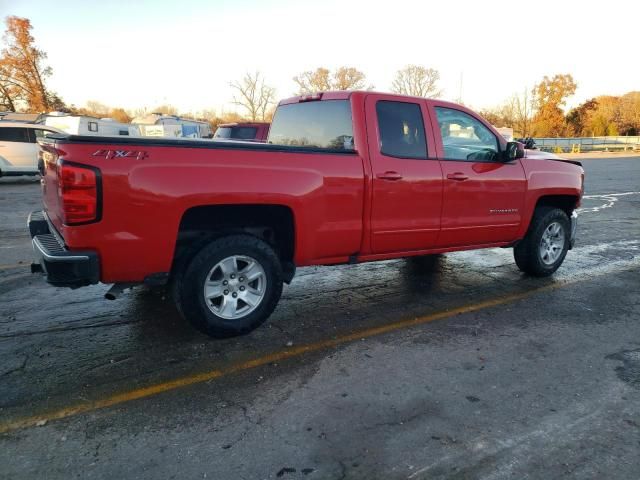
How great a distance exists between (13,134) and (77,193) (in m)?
15.2

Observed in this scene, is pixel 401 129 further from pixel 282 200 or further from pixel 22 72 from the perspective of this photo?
pixel 22 72

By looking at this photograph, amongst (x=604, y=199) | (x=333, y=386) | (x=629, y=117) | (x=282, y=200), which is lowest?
(x=333, y=386)

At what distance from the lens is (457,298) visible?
510 centimetres

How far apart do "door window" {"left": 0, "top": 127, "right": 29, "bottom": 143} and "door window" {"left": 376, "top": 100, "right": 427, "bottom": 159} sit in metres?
15.2

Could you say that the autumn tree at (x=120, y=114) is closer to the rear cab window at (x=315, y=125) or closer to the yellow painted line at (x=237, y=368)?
the rear cab window at (x=315, y=125)

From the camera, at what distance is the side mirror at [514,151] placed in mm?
5105

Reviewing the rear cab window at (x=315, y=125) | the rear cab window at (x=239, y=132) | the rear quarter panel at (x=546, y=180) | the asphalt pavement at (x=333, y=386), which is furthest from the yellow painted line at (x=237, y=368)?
the rear cab window at (x=239, y=132)

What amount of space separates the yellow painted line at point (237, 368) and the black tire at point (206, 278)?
409 mm

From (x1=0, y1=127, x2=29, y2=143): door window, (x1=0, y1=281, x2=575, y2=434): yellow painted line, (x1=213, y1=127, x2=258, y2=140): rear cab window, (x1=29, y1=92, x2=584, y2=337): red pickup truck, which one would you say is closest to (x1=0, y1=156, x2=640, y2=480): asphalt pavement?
(x1=0, y1=281, x2=575, y2=434): yellow painted line

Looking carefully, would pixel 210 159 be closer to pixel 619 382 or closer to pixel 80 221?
pixel 80 221

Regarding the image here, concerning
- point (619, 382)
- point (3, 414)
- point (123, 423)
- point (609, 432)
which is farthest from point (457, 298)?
point (3, 414)

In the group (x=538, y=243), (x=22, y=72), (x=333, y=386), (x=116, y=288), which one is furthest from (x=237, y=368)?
(x=22, y=72)

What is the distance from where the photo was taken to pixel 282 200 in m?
3.86

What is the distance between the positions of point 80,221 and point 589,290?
5.10m
